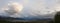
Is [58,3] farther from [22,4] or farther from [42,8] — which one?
[22,4]

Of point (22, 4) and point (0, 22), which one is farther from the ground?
point (22, 4)

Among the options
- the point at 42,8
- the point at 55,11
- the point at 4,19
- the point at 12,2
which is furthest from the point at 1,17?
the point at 55,11

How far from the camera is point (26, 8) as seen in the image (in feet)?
3.67

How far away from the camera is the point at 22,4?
1.13 m

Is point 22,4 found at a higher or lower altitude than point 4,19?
higher

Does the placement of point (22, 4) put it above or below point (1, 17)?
above

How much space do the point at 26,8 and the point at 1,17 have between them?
227 millimetres

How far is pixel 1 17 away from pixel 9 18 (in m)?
0.07

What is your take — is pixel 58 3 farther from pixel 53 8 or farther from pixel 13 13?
pixel 13 13

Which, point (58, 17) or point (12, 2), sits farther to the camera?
point (12, 2)

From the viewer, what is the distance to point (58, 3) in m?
1.11

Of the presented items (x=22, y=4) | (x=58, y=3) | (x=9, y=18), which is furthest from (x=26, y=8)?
(x=58, y=3)

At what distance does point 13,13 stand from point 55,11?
356 mm

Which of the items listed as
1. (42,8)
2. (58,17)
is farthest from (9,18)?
(58,17)
